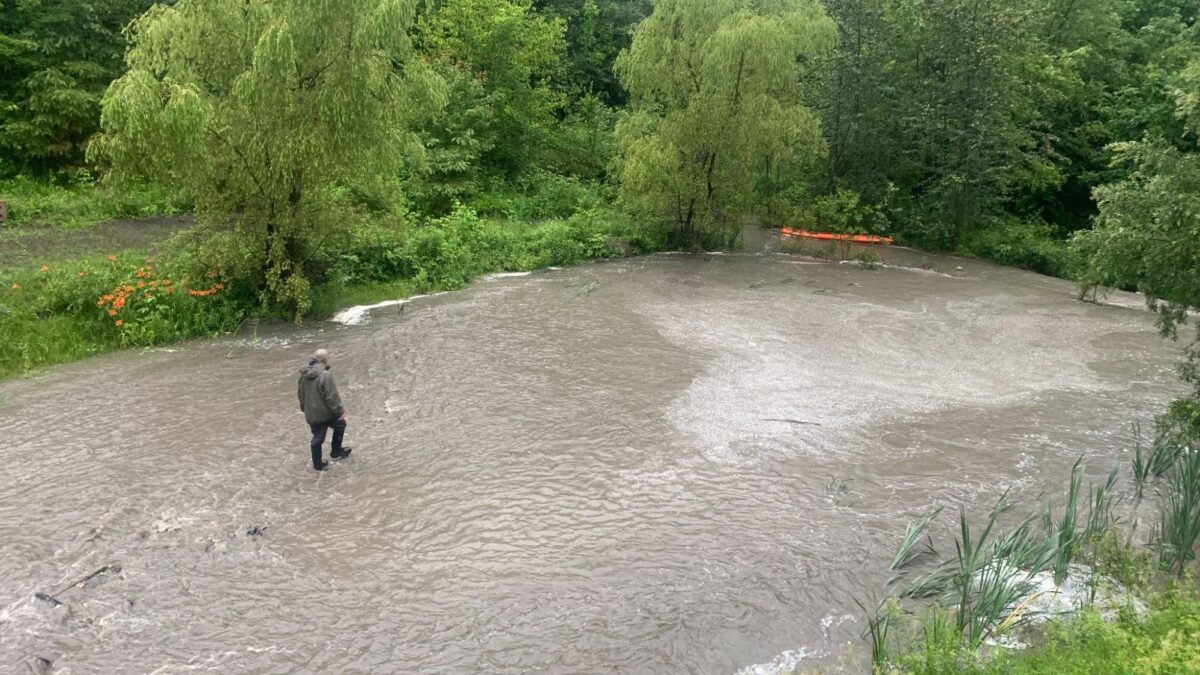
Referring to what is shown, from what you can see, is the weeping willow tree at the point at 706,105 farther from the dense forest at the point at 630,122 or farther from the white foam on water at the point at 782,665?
the white foam on water at the point at 782,665

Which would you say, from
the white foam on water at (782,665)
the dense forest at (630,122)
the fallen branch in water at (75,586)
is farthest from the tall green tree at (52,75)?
the white foam on water at (782,665)

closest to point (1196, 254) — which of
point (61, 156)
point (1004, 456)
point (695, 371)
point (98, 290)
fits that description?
point (1004, 456)

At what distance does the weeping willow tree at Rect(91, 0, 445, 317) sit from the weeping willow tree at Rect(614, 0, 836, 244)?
31.4 ft

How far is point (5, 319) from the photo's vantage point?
14391 millimetres

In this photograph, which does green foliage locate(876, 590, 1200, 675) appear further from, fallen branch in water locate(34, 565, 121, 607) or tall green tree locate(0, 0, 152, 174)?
tall green tree locate(0, 0, 152, 174)

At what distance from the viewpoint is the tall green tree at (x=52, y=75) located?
22.4 meters

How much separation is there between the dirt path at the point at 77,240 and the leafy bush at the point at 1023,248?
2684 centimetres

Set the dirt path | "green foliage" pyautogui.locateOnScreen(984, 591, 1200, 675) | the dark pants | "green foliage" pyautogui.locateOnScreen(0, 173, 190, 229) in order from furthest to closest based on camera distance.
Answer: "green foliage" pyautogui.locateOnScreen(0, 173, 190, 229), the dirt path, the dark pants, "green foliage" pyautogui.locateOnScreen(984, 591, 1200, 675)

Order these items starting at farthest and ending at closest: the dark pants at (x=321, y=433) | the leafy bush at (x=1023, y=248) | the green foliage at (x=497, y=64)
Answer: the green foliage at (x=497, y=64), the leafy bush at (x=1023, y=248), the dark pants at (x=321, y=433)

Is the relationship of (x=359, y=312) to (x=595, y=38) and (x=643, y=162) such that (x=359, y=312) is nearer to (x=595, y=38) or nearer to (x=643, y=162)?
(x=643, y=162)

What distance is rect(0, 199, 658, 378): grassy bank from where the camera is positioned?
14680mm

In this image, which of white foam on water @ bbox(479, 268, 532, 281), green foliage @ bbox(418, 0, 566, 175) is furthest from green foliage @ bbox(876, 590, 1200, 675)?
green foliage @ bbox(418, 0, 566, 175)

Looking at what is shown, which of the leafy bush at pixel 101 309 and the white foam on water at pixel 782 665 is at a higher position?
the leafy bush at pixel 101 309

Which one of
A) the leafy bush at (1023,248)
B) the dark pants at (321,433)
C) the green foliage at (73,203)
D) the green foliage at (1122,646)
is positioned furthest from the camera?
the leafy bush at (1023,248)
